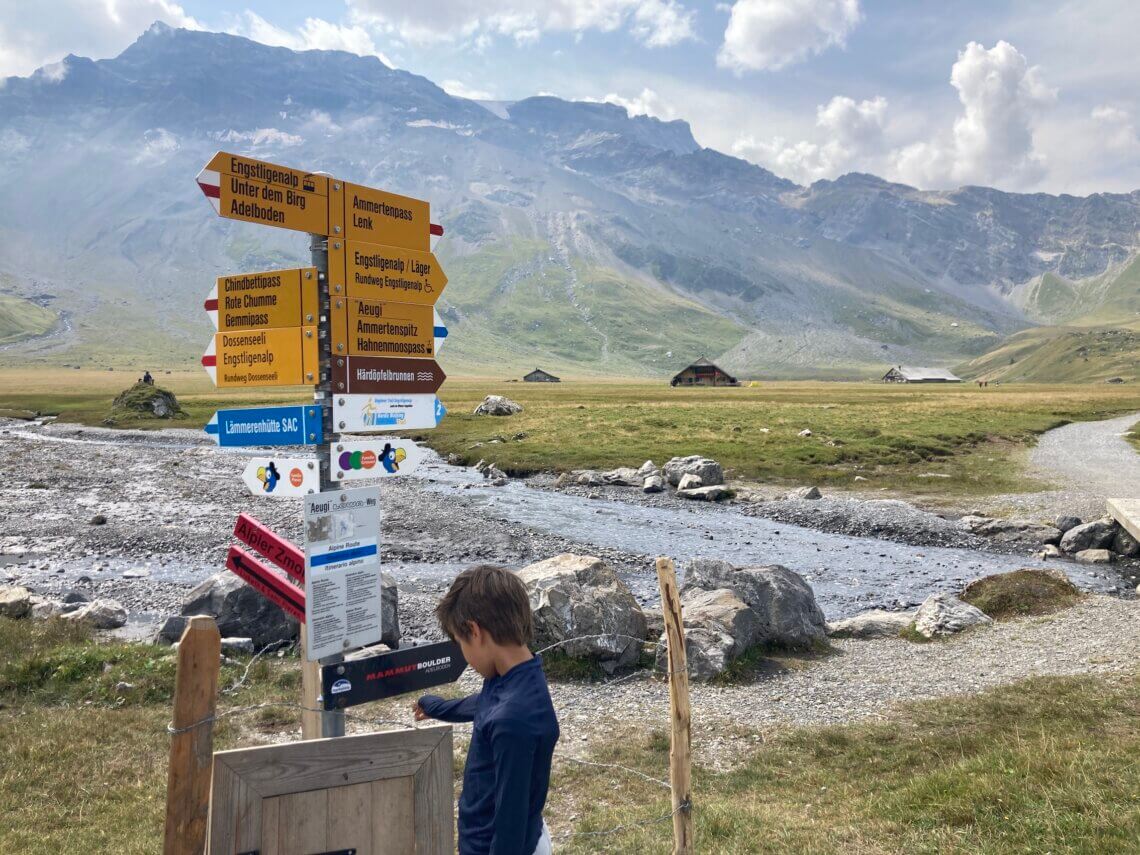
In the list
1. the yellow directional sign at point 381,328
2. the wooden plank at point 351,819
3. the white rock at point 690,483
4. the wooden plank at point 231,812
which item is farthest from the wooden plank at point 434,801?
the white rock at point 690,483

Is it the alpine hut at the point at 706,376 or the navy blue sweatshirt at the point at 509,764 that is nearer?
the navy blue sweatshirt at the point at 509,764

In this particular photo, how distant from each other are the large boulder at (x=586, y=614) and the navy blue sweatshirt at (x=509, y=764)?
389 inches

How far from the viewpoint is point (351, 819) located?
4.71 m

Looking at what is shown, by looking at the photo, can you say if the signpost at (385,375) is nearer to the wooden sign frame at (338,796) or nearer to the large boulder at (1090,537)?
the wooden sign frame at (338,796)

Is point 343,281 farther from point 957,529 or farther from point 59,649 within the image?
point 957,529

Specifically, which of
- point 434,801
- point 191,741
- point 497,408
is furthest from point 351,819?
point 497,408

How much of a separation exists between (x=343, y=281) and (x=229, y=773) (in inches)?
158

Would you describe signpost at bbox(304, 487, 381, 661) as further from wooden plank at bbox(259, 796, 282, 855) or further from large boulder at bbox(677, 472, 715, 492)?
large boulder at bbox(677, 472, 715, 492)

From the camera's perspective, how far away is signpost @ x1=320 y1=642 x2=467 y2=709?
18.9ft

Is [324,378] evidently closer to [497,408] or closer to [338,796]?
[338,796]

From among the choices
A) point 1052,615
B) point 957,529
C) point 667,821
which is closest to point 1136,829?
point 667,821

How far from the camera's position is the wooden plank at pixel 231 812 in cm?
444

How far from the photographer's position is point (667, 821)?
8703 mm

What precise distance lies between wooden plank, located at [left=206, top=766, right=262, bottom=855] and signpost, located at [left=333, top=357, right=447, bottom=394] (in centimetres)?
322
